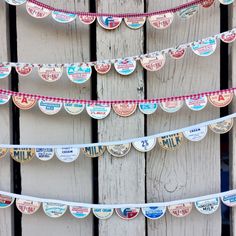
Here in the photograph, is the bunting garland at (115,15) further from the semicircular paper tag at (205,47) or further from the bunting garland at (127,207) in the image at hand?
the bunting garland at (127,207)

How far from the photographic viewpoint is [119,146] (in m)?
0.85

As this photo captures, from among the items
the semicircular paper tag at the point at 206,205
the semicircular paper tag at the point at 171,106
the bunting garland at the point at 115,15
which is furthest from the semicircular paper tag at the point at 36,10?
the semicircular paper tag at the point at 206,205

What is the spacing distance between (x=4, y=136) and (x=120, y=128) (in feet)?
0.96

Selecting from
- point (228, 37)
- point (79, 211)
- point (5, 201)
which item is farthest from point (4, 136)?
point (228, 37)

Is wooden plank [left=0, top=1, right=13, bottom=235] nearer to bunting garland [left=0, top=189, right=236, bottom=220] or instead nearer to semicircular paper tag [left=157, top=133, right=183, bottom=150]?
bunting garland [left=0, top=189, right=236, bottom=220]

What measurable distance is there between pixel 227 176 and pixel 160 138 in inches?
8.3

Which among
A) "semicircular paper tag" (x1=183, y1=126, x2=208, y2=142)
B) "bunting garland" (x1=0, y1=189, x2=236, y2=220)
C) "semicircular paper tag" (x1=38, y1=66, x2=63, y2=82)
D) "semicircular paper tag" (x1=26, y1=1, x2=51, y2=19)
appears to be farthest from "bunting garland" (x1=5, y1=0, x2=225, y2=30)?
"bunting garland" (x1=0, y1=189, x2=236, y2=220)

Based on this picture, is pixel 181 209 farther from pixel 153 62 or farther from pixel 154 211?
pixel 153 62

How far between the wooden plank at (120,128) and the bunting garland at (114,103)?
24 millimetres

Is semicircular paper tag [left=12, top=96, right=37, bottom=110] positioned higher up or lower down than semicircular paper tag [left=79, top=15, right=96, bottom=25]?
lower down

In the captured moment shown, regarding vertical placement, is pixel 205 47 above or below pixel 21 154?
above

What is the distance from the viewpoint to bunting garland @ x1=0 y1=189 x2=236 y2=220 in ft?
2.78

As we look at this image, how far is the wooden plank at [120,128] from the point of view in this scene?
0.87 meters

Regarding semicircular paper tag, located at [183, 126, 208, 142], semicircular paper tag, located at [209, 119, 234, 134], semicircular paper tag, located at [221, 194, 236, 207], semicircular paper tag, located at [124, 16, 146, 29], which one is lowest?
semicircular paper tag, located at [221, 194, 236, 207]
